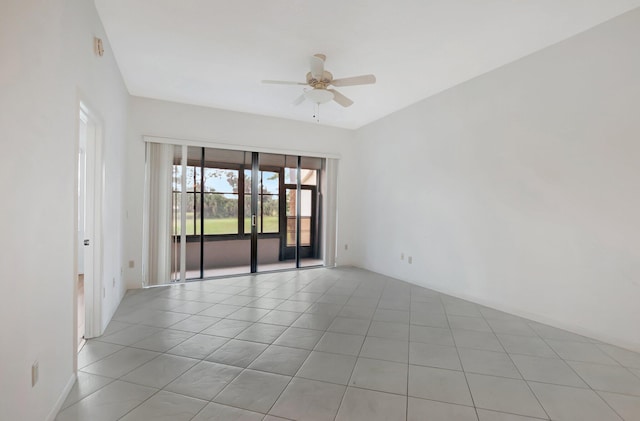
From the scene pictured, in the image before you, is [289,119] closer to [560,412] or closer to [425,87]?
[425,87]

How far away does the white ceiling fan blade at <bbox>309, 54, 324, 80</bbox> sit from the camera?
298cm

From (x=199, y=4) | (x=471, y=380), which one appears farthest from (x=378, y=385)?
(x=199, y=4)

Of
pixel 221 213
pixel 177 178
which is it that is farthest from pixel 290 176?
pixel 177 178

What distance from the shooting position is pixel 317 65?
119 inches

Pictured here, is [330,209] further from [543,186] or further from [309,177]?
[543,186]

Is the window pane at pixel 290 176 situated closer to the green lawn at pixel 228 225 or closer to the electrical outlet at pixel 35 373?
the green lawn at pixel 228 225

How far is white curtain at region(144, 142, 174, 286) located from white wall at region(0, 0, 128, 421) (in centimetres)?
236

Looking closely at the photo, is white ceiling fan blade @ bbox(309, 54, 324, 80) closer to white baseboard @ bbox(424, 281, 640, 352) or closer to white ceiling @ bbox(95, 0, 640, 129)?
white ceiling @ bbox(95, 0, 640, 129)

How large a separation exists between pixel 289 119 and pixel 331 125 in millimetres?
923

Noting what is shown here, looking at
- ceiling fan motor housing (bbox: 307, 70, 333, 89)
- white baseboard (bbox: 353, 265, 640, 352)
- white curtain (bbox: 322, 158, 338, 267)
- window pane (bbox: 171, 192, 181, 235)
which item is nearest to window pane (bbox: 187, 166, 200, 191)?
window pane (bbox: 171, 192, 181, 235)

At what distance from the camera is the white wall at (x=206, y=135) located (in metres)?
4.46

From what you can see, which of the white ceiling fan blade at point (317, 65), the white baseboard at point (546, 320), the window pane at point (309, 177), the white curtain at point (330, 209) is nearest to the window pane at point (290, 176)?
the window pane at point (309, 177)

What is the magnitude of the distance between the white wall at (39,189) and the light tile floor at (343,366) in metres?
0.50

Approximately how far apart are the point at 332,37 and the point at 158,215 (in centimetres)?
374
